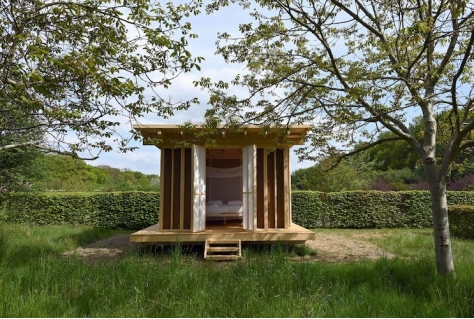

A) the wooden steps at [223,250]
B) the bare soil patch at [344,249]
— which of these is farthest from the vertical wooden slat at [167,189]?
the bare soil patch at [344,249]

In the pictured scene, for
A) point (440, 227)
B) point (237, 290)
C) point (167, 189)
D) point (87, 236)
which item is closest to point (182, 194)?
point (167, 189)

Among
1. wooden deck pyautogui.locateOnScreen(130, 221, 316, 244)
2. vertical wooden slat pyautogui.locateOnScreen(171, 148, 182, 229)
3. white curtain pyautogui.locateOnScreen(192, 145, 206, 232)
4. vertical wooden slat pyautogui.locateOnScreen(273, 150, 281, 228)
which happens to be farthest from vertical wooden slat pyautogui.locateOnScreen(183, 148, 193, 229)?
vertical wooden slat pyautogui.locateOnScreen(273, 150, 281, 228)

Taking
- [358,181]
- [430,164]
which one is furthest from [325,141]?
[358,181]

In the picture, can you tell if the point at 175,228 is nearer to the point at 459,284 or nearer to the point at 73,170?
the point at 459,284

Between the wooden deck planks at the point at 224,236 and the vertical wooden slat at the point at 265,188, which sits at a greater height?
the vertical wooden slat at the point at 265,188

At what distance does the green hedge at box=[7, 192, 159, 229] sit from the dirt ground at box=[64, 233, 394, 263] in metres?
1.96

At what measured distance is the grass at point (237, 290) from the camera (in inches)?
134

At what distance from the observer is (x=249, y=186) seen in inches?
321

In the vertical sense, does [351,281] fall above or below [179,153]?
below

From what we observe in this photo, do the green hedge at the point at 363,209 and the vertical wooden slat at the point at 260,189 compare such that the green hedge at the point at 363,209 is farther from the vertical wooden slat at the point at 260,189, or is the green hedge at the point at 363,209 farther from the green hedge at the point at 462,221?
the vertical wooden slat at the point at 260,189

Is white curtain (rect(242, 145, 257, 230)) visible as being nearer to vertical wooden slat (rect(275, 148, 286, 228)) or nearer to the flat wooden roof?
the flat wooden roof

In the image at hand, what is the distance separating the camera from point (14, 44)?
396 cm

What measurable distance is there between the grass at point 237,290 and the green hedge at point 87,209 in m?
7.38

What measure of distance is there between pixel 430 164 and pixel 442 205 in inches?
22.8
